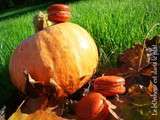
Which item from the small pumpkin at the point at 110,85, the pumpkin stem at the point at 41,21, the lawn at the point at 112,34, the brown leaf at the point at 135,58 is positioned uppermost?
the pumpkin stem at the point at 41,21

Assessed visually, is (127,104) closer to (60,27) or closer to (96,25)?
(60,27)

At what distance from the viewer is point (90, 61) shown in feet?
8.36

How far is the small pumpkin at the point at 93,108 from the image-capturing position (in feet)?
7.07

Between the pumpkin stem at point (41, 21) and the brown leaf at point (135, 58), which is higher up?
the pumpkin stem at point (41, 21)

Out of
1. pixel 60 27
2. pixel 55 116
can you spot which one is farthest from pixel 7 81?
pixel 55 116

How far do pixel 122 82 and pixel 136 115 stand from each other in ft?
0.86

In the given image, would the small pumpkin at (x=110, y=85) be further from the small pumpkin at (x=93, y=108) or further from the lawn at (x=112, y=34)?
the lawn at (x=112, y=34)

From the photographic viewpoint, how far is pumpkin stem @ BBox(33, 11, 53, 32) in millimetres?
2541

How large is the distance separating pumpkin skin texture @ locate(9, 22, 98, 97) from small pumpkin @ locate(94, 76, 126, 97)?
0.46 ft

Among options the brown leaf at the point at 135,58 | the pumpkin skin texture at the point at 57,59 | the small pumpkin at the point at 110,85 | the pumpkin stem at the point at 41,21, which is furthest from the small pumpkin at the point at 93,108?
the pumpkin stem at the point at 41,21

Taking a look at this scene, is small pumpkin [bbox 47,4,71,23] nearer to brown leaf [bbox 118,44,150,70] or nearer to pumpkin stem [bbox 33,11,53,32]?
pumpkin stem [bbox 33,11,53,32]

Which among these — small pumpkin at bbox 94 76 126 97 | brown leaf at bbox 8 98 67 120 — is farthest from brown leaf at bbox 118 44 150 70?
brown leaf at bbox 8 98 67 120

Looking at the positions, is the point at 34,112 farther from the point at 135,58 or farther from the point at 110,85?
the point at 135,58

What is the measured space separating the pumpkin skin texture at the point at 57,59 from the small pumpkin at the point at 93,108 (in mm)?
193
